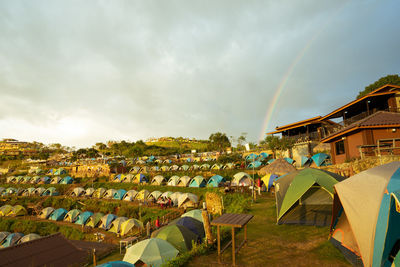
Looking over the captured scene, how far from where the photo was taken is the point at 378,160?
1305 cm

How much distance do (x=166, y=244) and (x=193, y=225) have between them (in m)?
2.95

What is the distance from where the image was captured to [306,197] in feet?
31.2

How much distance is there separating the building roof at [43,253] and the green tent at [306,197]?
9.69 metres

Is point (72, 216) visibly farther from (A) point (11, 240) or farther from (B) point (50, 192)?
(B) point (50, 192)

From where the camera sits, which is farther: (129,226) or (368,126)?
(129,226)

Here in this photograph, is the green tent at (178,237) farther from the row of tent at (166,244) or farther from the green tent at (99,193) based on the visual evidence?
the green tent at (99,193)

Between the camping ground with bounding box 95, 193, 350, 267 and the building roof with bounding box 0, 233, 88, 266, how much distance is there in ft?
23.9

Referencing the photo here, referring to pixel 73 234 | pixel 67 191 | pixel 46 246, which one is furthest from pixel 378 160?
pixel 67 191

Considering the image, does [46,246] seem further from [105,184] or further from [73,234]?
[105,184]

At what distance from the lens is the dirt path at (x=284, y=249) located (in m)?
5.20

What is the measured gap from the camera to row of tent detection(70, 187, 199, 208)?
21594 mm

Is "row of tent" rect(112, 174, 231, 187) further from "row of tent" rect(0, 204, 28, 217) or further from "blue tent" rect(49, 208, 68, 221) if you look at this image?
"row of tent" rect(0, 204, 28, 217)

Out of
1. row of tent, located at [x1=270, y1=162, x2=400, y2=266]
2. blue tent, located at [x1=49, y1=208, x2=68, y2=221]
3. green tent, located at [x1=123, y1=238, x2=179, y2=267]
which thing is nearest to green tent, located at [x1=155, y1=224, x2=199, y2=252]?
green tent, located at [x1=123, y1=238, x2=179, y2=267]

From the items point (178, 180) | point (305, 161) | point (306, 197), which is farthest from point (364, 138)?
point (178, 180)
